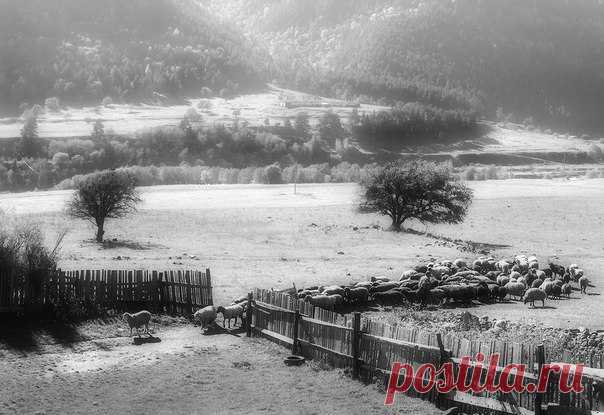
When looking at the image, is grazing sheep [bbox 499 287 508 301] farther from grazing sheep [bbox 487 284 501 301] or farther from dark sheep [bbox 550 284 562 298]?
dark sheep [bbox 550 284 562 298]

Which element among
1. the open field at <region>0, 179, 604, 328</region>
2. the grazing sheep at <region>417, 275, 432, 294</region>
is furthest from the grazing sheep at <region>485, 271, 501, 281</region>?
the grazing sheep at <region>417, 275, 432, 294</region>

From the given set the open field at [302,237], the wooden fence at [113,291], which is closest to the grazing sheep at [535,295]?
the open field at [302,237]

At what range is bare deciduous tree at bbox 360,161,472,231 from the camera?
66.9 metres

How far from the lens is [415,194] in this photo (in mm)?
67188

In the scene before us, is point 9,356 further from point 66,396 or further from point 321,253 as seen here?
point 321,253

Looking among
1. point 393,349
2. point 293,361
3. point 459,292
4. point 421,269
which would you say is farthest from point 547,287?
point 393,349

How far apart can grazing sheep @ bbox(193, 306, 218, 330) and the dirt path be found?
200cm

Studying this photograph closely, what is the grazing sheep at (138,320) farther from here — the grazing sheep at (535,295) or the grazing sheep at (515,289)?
the grazing sheep at (515,289)

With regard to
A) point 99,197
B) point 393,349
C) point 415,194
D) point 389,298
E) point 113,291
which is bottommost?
point 389,298

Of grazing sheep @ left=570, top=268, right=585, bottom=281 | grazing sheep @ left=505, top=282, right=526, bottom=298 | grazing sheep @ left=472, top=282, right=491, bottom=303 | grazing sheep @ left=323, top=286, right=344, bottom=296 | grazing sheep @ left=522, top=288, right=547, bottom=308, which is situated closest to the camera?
grazing sheep @ left=323, top=286, right=344, bottom=296

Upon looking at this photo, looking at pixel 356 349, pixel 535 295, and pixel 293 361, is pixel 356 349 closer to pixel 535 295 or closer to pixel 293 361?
pixel 293 361

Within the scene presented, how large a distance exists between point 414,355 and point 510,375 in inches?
118

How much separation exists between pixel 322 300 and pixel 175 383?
41.5 ft

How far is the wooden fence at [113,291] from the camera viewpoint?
27.2 metres
